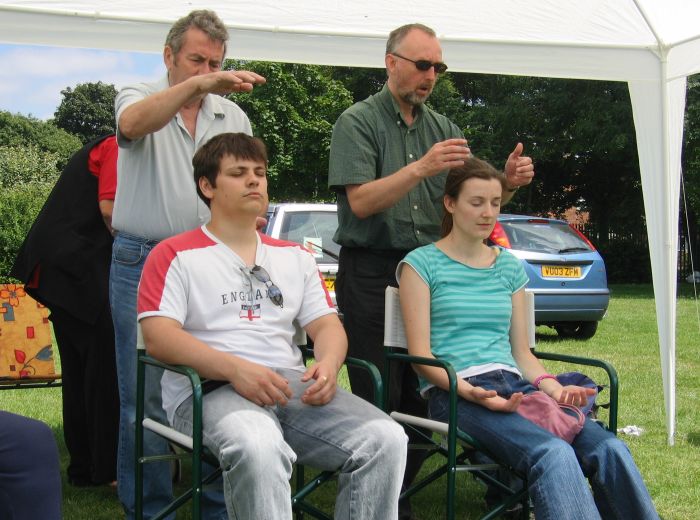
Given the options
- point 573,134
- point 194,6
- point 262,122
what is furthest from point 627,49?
point 573,134

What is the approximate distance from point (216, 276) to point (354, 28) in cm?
248

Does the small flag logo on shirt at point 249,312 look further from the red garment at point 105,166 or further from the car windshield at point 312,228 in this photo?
the car windshield at point 312,228

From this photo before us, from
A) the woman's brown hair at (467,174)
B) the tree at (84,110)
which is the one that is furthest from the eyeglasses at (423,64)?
the tree at (84,110)

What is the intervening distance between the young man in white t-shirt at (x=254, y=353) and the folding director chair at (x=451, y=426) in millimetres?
289

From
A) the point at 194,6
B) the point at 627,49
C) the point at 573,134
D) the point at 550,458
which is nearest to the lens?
the point at 550,458

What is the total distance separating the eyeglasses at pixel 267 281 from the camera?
10.1 ft

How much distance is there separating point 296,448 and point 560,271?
28.2 feet

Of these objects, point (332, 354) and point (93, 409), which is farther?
point (93, 409)

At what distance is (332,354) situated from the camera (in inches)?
121

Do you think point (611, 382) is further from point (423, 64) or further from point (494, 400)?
point (423, 64)

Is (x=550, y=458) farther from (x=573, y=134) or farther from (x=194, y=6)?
(x=573, y=134)

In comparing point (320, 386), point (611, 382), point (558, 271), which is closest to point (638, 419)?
point (611, 382)

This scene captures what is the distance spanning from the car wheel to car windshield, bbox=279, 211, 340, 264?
378 centimetres

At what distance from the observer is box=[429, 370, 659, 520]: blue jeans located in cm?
290
